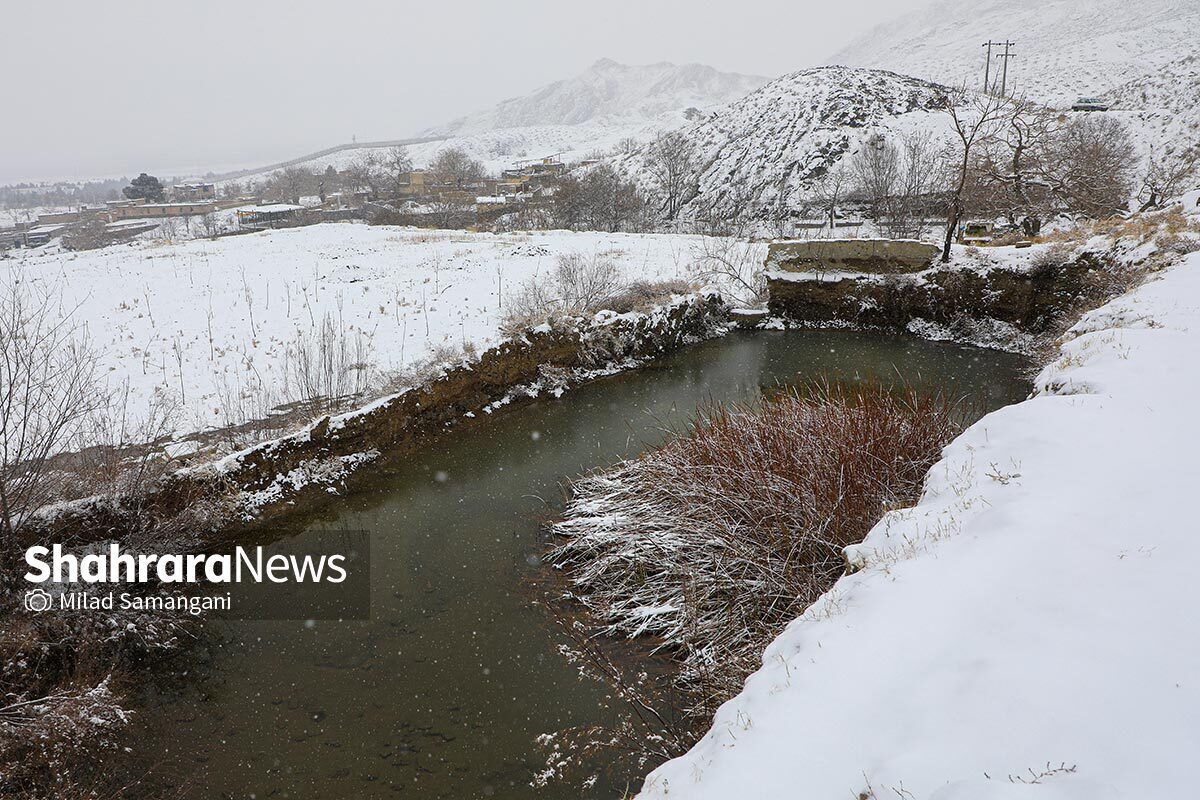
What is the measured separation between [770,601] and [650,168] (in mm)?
51908

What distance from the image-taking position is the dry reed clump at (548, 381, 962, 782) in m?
5.46

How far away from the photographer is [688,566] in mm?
6176

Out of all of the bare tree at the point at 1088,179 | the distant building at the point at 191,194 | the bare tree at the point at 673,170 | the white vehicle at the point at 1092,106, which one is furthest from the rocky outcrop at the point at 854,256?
the distant building at the point at 191,194

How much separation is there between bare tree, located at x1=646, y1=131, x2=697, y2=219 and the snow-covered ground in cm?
4299

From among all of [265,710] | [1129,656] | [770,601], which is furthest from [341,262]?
[1129,656]

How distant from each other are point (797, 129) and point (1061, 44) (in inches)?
1909

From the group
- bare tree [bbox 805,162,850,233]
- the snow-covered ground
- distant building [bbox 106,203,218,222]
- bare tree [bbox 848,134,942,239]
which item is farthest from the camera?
distant building [bbox 106,203,218,222]

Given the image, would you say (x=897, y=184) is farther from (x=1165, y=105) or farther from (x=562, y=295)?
(x=562, y=295)

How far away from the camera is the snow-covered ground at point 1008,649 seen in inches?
86.4

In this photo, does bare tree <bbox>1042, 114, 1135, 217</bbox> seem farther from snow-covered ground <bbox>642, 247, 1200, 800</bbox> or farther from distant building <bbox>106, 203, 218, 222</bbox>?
distant building <bbox>106, 203, 218, 222</bbox>

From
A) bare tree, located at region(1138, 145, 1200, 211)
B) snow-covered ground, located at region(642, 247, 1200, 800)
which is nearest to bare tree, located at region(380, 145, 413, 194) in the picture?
bare tree, located at region(1138, 145, 1200, 211)

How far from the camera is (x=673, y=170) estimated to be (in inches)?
1843

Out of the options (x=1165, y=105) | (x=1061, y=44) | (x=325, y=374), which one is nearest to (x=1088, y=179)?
(x=1165, y=105)

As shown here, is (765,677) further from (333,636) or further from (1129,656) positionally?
(333,636)
